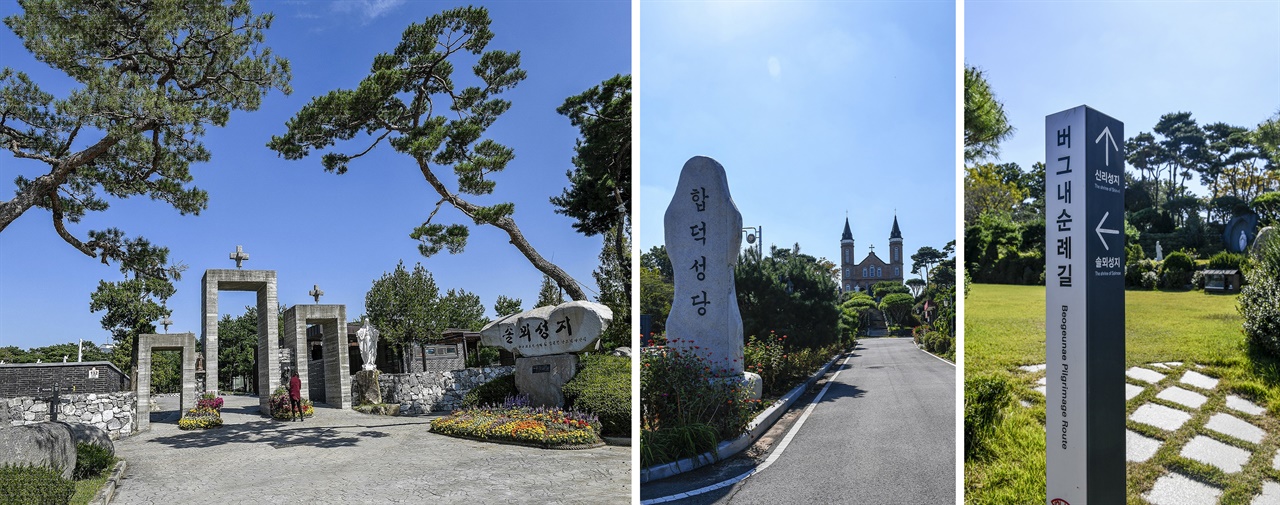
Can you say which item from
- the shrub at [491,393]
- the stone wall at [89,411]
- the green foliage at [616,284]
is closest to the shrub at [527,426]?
the shrub at [491,393]

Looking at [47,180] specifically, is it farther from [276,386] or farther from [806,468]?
[806,468]

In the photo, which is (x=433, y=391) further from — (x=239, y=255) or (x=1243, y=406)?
(x=1243, y=406)

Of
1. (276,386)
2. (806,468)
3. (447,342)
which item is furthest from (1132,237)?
(447,342)

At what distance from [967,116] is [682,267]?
2428mm

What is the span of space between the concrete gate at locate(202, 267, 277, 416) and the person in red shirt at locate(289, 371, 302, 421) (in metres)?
1.02

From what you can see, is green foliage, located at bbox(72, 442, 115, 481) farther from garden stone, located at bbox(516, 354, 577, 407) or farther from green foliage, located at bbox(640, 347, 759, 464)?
green foliage, located at bbox(640, 347, 759, 464)

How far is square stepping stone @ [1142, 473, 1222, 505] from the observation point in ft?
11.4

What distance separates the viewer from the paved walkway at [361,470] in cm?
550

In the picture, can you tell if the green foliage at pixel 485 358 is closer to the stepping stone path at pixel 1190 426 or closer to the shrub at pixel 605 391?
the shrub at pixel 605 391

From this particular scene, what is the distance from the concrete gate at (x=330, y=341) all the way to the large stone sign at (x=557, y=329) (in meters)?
5.21

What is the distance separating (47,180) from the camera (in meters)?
7.47

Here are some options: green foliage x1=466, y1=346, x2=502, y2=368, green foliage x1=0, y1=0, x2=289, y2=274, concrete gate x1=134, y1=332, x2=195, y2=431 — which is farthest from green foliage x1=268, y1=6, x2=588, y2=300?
green foliage x1=466, y1=346, x2=502, y2=368

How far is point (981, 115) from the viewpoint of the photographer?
505cm

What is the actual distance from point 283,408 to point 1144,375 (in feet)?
39.1
